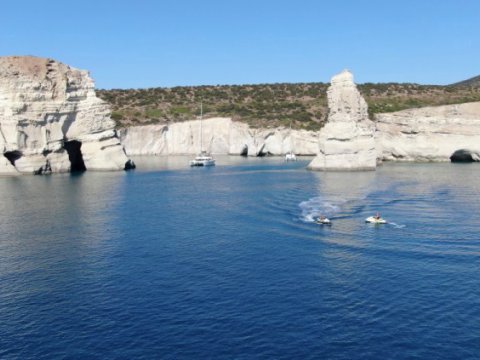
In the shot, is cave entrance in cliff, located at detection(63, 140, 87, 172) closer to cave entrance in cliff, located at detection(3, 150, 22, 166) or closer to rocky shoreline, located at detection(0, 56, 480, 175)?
rocky shoreline, located at detection(0, 56, 480, 175)

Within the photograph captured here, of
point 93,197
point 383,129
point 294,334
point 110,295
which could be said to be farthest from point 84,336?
point 383,129

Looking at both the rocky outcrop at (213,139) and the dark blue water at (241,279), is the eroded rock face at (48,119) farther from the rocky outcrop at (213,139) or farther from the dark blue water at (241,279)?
the rocky outcrop at (213,139)

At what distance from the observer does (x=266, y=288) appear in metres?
24.6

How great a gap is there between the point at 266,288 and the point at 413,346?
769cm

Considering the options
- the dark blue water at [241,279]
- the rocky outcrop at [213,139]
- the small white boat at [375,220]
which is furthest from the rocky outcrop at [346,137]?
the rocky outcrop at [213,139]

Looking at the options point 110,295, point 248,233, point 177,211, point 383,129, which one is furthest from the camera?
point 383,129

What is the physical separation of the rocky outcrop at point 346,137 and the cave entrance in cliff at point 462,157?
70.4ft

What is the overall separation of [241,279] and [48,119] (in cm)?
6177

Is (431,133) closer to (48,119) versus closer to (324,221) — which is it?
(324,221)

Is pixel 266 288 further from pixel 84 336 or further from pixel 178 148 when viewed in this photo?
pixel 178 148

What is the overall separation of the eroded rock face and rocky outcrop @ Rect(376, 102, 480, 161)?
48427 millimetres

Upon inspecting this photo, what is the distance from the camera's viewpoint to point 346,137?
255 ft

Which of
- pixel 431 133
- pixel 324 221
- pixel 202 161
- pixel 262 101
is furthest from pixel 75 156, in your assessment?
pixel 262 101

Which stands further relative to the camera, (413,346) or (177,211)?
(177,211)
